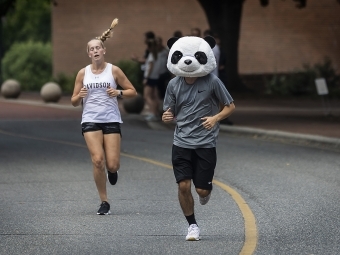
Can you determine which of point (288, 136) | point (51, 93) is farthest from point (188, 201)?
point (51, 93)

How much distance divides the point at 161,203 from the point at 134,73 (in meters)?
25.6

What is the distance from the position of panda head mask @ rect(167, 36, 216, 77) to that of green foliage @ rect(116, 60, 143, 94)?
25.6m

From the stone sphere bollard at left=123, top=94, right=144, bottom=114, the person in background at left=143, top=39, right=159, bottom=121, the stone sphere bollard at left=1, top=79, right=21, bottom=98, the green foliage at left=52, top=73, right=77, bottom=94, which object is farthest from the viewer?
the green foliage at left=52, top=73, right=77, bottom=94

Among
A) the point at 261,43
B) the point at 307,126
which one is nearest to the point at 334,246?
the point at 307,126

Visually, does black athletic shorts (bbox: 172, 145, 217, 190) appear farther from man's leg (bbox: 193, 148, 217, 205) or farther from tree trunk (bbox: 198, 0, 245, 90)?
tree trunk (bbox: 198, 0, 245, 90)

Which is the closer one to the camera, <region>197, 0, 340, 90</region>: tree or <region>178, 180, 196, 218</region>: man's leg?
<region>178, 180, 196, 218</region>: man's leg

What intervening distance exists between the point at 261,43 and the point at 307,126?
19.3 meters

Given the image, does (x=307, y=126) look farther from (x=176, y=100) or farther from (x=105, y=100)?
(x=176, y=100)

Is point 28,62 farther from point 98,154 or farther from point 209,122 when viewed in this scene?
point 209,122

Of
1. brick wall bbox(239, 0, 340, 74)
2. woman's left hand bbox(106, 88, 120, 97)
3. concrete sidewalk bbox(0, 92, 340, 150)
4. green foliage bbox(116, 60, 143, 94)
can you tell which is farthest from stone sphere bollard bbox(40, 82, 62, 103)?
woman's left hand bbox(106, 88, 120, 97)

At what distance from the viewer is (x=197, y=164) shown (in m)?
8.43

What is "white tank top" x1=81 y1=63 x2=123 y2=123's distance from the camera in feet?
32.7

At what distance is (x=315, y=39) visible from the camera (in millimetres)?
40188

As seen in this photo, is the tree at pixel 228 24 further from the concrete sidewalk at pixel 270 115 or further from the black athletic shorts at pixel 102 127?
the black athletic shorts at pixel 102 127
